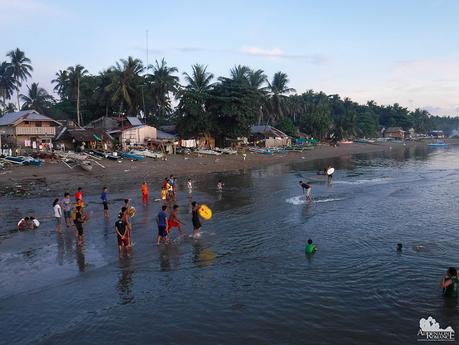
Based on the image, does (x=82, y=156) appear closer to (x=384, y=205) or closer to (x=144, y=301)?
(x=384, y=205)

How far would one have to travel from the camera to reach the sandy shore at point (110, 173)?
101 ft

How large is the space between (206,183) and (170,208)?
1198 cm

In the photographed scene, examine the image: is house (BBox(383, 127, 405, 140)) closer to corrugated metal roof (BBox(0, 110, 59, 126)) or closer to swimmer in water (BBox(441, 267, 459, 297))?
corrugated metal roof (BBox(0, 110, 59, 126))

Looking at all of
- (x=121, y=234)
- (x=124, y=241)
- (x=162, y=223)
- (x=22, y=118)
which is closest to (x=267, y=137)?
(x=22, y=118)

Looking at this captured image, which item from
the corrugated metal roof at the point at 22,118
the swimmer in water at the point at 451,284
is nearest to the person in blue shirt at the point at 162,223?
the swimmer in water at the point at 451,284

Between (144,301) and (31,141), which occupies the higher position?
(31,141)

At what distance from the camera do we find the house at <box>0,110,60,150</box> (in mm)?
47359

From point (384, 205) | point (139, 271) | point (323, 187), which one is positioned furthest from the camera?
point (323, 187)

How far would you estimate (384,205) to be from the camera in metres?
26.3

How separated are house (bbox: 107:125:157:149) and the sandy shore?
269 inches

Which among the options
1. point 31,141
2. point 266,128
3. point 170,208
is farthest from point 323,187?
point 266,128

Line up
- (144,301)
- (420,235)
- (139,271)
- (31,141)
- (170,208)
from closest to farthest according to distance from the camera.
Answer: (144,301), (139,271), (420,235), (170,208), (31,141)

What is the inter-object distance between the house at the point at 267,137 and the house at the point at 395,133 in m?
64.4

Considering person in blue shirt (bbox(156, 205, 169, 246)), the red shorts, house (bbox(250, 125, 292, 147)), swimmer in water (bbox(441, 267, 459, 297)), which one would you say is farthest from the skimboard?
house (bbox(250, 125, 292, 147))
